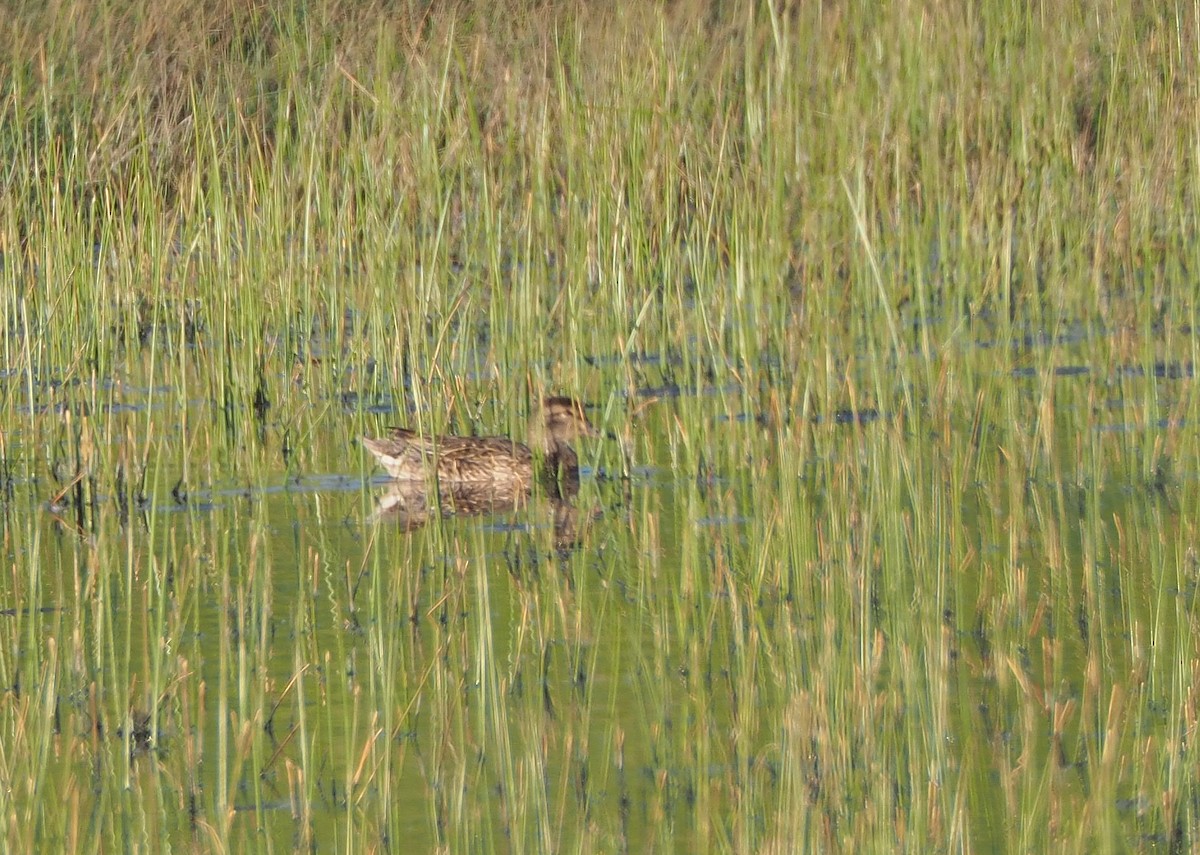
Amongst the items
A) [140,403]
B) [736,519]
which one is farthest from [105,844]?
[140,403]

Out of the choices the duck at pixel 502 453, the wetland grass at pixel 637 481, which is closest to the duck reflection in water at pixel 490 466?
the duck at pixel 502 453

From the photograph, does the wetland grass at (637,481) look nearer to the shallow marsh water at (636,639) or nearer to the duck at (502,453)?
the shallow marsh water at (636,639)

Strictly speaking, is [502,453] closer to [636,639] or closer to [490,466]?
[490,466]

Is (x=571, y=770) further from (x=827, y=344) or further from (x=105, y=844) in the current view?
(x=827, y=344)

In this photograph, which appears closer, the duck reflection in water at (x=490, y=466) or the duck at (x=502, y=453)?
the duck reflection in water at (x=490, y=466)

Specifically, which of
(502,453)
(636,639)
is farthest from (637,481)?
(636,639)

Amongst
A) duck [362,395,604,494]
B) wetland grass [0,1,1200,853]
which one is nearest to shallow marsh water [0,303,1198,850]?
wetland grass [0,1,1200,853]

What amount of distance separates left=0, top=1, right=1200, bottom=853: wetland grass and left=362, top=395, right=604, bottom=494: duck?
5.2 inches

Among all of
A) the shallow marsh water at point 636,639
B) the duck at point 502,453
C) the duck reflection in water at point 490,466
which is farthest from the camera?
the duck at point 502,453

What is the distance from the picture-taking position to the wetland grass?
3947 mm

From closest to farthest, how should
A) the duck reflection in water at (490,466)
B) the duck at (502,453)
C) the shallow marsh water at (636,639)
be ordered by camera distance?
1. the shallow marsh water at (636,639)
2. the duck reflection in water at (490,466)
3. the duck at (502,453)

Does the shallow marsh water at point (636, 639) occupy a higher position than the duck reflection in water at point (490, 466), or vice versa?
the duck reflection in water at point (490, 466)

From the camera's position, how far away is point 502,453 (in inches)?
274

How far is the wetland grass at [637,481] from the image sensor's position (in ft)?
13.0
